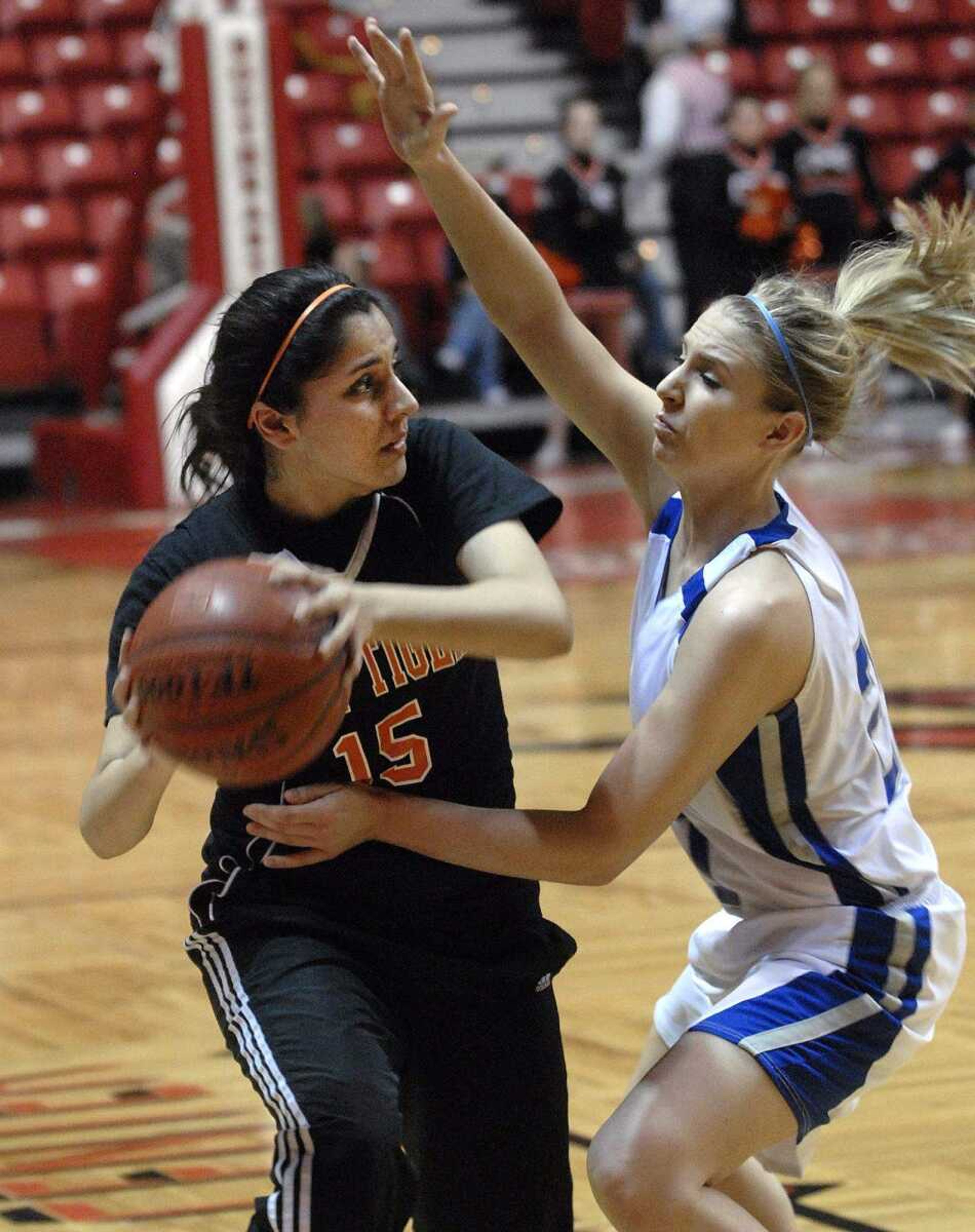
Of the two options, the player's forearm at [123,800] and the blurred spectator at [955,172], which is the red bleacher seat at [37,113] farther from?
the player's forearm at [123,800]

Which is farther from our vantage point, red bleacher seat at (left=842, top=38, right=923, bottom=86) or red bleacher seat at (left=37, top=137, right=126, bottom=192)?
red bleacher seat at (left=842, top=38, right=923, bottom=86)

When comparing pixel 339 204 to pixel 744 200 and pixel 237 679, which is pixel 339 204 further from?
pixel 237 679

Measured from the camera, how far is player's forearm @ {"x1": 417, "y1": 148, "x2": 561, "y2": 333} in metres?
2.77

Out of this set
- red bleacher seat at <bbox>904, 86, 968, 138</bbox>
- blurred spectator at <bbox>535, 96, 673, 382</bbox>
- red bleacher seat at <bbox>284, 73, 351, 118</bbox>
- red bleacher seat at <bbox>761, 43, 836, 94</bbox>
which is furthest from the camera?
red bleacher seat at <bbox>904, 86, 968, 138</bbox>

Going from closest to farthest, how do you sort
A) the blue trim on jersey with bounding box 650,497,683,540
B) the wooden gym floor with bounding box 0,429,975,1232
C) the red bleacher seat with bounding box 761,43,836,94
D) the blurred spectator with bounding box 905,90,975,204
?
the blue trim on jersey with bounding box 650,497,683,540 < the wooden gym floor with bounding box 0,429,975,1232 < the blurred spectator with bounding box 905,90,975,204 < the red bleacher seat with bounding box 761,43,836,94

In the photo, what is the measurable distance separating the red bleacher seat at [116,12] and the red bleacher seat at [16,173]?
1.07 m

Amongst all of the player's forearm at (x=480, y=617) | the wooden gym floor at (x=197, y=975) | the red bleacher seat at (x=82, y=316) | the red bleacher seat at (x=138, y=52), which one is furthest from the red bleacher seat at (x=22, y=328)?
the player's forearm at (x=480, y=617)

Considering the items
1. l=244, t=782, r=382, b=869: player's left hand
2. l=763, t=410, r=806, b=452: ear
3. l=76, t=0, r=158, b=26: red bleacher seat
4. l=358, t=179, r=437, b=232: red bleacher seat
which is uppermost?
l=763, t=410, r=806, b=452: ear

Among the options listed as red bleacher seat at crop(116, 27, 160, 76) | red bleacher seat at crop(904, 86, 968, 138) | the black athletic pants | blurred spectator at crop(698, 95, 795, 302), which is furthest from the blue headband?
red bleacher seat at crop(904, 86, 968, 138)

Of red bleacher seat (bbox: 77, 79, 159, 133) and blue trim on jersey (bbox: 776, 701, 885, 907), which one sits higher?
blue trim on jersey (bbox: 776, 701, 885, 907)

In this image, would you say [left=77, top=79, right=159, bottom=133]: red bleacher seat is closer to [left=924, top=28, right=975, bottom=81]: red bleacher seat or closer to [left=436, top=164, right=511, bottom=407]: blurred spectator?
[left=436, top=164, right=511, bottom=407]: blurred spectator

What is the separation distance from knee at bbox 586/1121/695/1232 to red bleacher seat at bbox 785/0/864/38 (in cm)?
1370

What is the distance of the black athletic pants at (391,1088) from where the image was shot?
222 cm

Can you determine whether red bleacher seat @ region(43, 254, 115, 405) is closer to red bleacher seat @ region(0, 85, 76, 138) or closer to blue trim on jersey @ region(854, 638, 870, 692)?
red bleacher seat @ region(0, 85, 76, 138)
